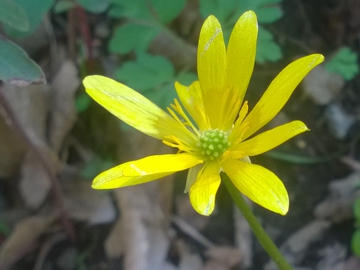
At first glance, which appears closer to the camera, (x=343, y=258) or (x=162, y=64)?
(x=162, y=64)

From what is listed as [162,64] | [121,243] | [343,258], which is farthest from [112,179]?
[343,258]

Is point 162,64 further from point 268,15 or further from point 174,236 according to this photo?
point 174,236

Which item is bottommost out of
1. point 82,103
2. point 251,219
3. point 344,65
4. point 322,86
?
point 82,103

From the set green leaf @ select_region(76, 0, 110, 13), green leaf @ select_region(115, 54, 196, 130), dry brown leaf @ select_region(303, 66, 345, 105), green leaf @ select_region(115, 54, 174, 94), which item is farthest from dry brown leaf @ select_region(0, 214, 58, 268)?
dry brown leaf @ select_region(303, 66, 345, 105)

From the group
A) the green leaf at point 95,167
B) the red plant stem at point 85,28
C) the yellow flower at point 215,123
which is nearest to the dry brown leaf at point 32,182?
the green leaf at point 95,167

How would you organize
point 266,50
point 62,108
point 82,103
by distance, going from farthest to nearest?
point 62,108 < point 82,103 < point 266,50

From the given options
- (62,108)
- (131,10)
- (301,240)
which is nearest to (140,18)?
(131,10)

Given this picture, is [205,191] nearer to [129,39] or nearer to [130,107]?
[130,107]
